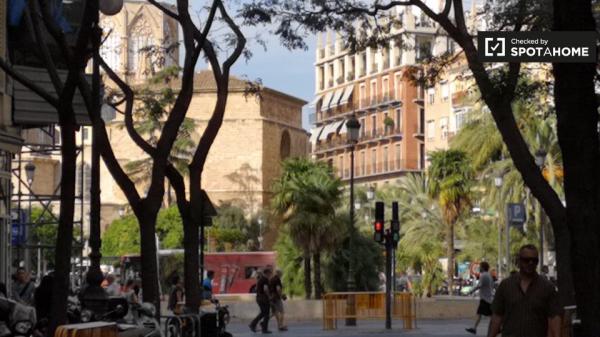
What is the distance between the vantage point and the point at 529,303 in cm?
1330

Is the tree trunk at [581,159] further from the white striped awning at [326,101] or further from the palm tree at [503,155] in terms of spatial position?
the white striped awning at [326,101]

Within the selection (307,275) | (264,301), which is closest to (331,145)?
(307,275)

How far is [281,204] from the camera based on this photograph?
6219 centimetres

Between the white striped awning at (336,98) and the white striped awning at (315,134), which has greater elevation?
the white striped awning at (336,98)

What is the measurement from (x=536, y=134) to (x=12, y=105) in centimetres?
3229

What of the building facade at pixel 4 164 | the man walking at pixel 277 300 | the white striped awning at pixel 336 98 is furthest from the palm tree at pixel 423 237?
the building facade at pixel 4 164

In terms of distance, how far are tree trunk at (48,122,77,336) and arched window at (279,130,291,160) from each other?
119374mm

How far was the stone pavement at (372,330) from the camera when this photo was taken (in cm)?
3919

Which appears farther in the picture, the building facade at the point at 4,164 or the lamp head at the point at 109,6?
the building facade at the point at 4,164

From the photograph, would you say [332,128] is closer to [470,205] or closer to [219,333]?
[470,205]

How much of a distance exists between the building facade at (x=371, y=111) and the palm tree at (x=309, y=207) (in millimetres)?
52282

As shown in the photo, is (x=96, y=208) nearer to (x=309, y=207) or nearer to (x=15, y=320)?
(x=15, y=320)

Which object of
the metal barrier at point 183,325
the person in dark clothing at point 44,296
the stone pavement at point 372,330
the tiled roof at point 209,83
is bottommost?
the stone pavement at point 372,330

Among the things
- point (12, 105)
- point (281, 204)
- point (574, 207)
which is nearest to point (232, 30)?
point (12, 105)
